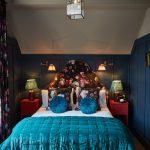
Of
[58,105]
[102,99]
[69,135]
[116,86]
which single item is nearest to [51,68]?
[58,105]

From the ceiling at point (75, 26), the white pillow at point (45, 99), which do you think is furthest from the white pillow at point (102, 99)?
the white pillow at point (45, 99)

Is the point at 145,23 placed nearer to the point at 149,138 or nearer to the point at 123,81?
the point at 123,81

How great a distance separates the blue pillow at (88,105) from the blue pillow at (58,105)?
324mm

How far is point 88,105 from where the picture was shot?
4230 mm

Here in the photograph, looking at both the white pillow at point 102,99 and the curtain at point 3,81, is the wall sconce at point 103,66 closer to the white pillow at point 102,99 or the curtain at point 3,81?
the white pillow at point 102,99

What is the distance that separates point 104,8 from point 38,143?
2507 mm

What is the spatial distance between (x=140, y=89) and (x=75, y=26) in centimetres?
179

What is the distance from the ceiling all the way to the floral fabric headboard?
30 cm

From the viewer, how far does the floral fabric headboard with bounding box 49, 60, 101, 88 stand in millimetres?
5086

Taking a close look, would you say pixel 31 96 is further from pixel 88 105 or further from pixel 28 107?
pixel 88 105

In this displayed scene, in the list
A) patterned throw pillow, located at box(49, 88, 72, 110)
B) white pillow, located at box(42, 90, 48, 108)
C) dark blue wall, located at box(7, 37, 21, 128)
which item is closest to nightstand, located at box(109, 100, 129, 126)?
patterned throw pillow, located at box(49, 88, 72, 110)

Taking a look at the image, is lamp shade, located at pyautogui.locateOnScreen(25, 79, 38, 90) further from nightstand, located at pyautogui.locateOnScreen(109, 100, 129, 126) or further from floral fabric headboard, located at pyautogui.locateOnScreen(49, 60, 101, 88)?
nightstand, located at pyautogui.locateOnScreen(109, 100, 129, 126)

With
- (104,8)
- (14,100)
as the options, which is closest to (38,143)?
(14,100)

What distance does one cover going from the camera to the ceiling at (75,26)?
149 inches
